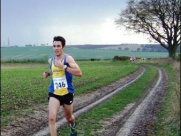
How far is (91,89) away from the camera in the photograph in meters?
19.1

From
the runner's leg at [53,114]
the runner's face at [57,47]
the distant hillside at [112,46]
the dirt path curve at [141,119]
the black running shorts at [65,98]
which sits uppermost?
the distant hillside at [112,46]

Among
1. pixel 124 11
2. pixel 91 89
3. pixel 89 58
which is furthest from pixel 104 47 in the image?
pixel 91 89

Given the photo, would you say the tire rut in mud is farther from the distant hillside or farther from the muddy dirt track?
the distant hillside

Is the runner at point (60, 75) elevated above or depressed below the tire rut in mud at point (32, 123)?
above

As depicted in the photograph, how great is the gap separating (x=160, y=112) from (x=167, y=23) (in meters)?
42.7

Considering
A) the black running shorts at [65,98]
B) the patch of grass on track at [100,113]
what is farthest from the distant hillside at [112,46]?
the black running shorts at [65,98]

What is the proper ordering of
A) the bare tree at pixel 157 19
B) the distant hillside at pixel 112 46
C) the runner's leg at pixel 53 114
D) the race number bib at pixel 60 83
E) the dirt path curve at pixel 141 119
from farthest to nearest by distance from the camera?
1. the distant hillside at pixel 112 46
2. the bare tree at pixel 157 19
3. the dirt path curve at pixel 141 119
4. the race number bib at pixel 60 83
5. the runner's leg at pixel 53 114

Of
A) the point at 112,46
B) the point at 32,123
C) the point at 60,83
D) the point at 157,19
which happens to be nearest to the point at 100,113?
the point at 32,123

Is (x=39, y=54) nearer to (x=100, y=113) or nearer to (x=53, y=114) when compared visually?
(x=100, y=113)

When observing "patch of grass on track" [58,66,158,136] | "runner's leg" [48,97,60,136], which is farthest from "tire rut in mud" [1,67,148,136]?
"runner's leg" [48,97,60,136]

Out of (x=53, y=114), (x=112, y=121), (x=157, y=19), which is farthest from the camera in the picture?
(x=157, y=19)

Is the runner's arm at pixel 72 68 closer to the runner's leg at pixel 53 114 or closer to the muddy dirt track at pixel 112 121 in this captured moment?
the runner's leg at pixel 53 114

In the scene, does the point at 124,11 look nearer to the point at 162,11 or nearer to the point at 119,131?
the point at 162,11

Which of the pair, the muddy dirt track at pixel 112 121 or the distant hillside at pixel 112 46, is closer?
the muddy dirt track at pixel 112 121
